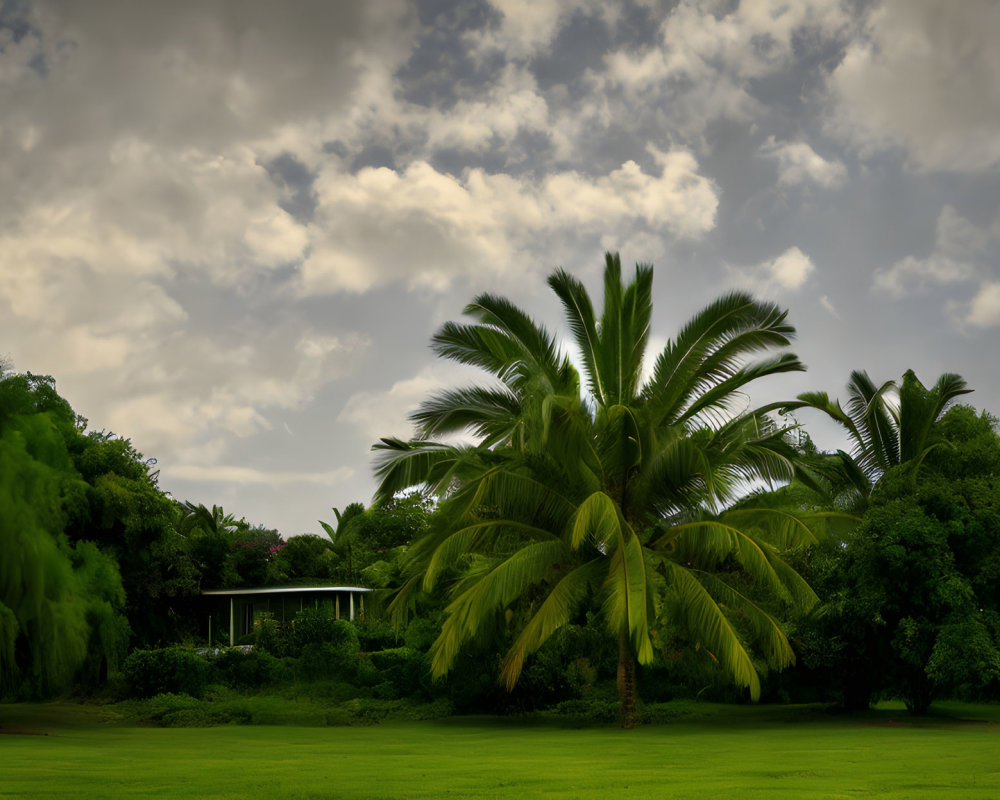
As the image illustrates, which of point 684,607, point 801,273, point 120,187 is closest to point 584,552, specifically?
point 684,607

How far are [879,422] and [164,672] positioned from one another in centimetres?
1967

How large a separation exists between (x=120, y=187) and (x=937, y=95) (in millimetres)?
17641

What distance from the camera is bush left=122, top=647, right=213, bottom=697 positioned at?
25891 mm

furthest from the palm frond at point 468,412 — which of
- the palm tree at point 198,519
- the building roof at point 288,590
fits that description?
the palm tree at point 198,519

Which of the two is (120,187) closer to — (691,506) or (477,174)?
(477,174)

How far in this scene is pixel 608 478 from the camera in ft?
64.5

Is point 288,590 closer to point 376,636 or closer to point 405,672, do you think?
point 376,636

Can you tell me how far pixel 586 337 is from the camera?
2073 centimetres

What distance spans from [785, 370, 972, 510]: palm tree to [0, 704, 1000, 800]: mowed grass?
18.9ft

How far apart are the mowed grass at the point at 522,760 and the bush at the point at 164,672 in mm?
3846

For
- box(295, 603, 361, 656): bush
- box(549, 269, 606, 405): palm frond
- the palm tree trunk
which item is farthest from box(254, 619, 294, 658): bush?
box(549, 269, 606, 405): palm frond

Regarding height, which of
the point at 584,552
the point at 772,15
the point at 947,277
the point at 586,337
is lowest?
the point at 584,552

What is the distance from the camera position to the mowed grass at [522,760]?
869 cm

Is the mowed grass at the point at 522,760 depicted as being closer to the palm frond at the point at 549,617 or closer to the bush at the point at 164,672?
the palm frond at the point at 549,617
